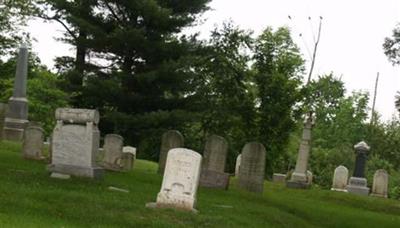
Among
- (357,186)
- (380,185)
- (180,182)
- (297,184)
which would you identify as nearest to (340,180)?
(357,186)

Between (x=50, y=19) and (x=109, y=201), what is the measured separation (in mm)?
26466

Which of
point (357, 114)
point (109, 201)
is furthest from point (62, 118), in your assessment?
point (357, 114)

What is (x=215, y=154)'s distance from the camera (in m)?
19.3

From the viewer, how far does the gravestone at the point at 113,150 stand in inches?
765

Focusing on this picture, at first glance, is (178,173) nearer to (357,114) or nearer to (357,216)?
(357,216)

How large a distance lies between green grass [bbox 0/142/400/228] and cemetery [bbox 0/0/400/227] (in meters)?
0.05

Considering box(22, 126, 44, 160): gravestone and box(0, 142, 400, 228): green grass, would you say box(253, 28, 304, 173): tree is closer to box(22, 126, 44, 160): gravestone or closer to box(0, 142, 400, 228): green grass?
box(0, 142, 400, 228): green grass

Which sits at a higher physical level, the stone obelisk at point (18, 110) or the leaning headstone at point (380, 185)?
the stone obelisk at point (18, 110)

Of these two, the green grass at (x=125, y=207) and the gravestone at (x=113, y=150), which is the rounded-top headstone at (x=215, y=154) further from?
the gravestone at (x=113, y=150)

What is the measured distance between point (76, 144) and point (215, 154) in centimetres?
541

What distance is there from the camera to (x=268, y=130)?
110ft

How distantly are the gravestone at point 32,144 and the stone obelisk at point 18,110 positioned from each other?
7857 millimetres

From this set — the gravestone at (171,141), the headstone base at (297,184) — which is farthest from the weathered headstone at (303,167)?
the gravestone at (171,141)

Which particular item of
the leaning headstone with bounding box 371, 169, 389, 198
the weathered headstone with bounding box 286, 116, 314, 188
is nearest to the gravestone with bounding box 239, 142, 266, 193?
the weathered headstone with bounding box 286, 116, 314, 188
